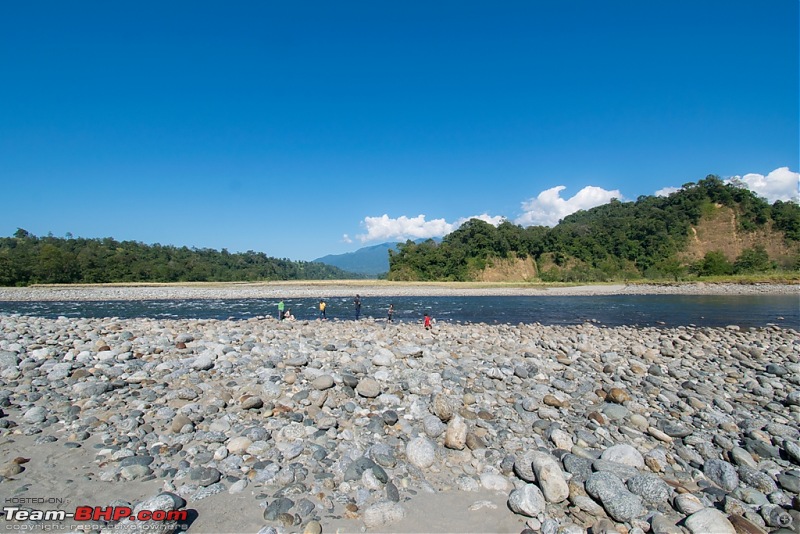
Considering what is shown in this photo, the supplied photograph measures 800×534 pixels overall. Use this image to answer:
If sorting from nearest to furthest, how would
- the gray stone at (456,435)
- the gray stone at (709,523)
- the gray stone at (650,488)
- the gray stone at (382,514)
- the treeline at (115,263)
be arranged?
1. the gray stone at (709,523)
2. the gray stone at (382,514)
3. the gray stone at (650,488)
4. the gray stone at (456,435)
5. the treeline at (115,263)

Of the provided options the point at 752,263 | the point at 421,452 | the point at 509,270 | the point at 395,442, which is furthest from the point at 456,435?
the point at 752,263

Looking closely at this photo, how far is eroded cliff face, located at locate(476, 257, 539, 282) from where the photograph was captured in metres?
88.0

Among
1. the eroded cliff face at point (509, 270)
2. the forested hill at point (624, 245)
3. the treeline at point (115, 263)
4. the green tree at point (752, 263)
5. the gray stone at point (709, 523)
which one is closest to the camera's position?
the gray stone at point (709, 523)

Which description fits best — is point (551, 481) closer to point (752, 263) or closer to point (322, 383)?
point (322, 383)

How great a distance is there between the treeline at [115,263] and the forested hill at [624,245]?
4849 cm

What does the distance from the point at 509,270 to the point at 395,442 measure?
88.2 meters

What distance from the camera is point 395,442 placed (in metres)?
4.79

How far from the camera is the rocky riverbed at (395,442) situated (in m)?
3.53

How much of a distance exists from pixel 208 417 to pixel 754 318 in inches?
1231

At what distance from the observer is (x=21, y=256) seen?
70.1 metres

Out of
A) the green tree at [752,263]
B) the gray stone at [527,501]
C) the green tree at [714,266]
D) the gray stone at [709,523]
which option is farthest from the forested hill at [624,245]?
the gray stone at [709,523]

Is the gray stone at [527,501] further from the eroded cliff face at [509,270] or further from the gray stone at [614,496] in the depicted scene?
the eroded cliff face at [509,270]

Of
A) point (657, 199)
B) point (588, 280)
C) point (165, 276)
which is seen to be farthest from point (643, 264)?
point (165, 276)

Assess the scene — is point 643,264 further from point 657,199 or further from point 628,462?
point 628,462
